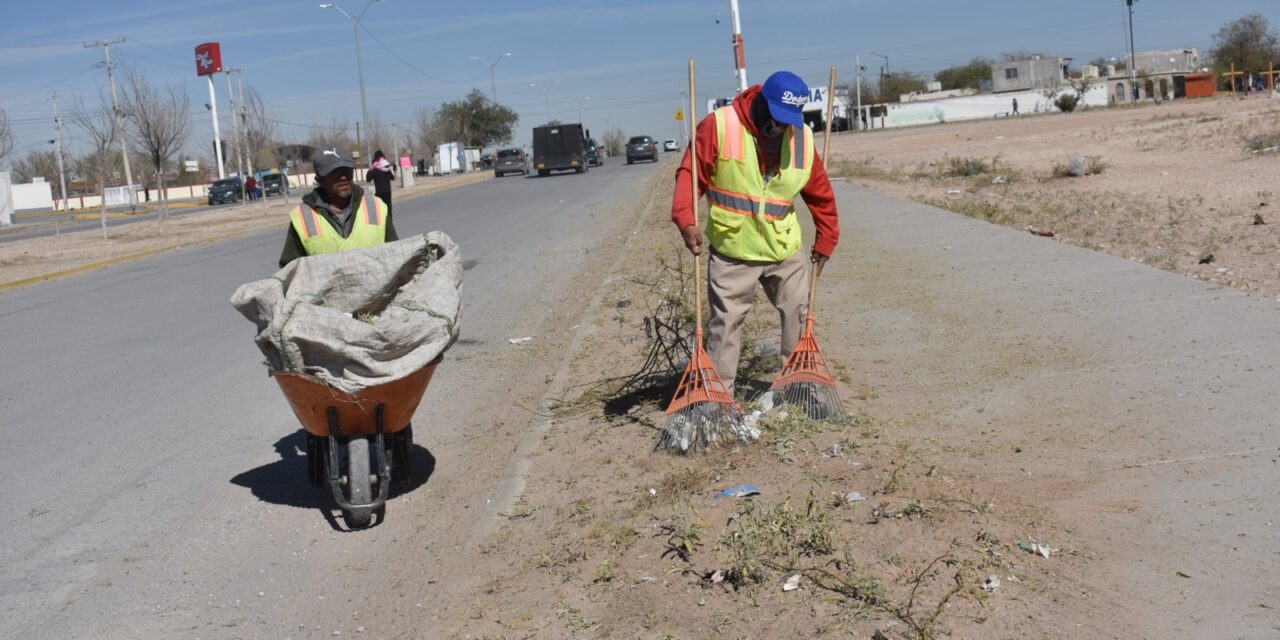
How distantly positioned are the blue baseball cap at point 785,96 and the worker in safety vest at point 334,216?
1973mm

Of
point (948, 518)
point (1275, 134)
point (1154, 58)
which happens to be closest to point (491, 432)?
point (948, 518)

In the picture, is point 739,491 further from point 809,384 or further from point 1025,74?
point 1025,74

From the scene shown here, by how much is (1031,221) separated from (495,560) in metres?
12.1

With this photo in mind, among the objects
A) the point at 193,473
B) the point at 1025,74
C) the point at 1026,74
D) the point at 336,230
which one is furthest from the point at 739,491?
the point at 1025,74

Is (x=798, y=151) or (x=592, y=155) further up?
(x=592, y=155)

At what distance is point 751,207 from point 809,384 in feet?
3.05

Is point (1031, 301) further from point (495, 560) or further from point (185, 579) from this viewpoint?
point (185, 579)

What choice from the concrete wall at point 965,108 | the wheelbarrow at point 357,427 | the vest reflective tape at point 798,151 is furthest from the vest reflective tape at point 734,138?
the concrete wall at point 965,108

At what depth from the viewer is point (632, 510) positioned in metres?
5.16

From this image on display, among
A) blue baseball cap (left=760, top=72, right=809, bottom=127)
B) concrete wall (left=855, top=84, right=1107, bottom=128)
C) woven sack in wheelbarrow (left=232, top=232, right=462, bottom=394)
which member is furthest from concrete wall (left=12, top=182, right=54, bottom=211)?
blue baseball cap (left=760, top=72, right=809, bottom=127)

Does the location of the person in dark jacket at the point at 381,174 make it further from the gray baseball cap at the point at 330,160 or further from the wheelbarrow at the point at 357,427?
the wheelbarrow at the point at 357,427

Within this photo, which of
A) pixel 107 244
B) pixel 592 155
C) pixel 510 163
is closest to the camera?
pixel 107 244

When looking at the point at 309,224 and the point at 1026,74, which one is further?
the point at 1026,74

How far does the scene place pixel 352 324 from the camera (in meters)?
5.21
